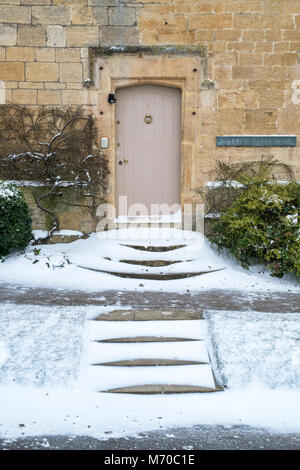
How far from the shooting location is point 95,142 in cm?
736

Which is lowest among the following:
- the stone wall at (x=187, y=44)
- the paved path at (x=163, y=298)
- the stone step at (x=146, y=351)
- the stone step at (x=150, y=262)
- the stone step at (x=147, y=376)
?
the stone step at (x=147, y=376)

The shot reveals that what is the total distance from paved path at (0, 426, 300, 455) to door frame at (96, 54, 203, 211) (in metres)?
4.85

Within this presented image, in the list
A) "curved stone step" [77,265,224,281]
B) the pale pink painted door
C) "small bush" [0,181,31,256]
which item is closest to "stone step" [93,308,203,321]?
"curved stone step" [77,265,224,281]

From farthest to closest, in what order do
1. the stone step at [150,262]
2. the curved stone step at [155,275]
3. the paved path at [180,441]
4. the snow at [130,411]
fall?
the stone step at [150,262] < the curved stone step at [155,275] < the snow at [130,411] < the paved path at [180,441]

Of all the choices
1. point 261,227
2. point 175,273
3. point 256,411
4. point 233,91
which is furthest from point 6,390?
point 233,91

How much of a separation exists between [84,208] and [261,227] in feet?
9.61

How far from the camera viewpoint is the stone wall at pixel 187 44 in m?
7.14

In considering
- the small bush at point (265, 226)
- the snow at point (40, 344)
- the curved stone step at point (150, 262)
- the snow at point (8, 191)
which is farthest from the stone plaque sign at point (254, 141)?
the snow at point (40, 344)

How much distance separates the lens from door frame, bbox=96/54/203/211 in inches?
285

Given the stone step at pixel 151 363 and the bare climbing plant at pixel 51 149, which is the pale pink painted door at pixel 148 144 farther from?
the stone step at pixel 151 363

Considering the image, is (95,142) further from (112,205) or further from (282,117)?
(282,117)

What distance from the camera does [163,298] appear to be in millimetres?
5246

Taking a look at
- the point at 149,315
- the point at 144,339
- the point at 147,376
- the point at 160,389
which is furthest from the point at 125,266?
the point at 160,389

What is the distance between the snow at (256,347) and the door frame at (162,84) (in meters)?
3.38
